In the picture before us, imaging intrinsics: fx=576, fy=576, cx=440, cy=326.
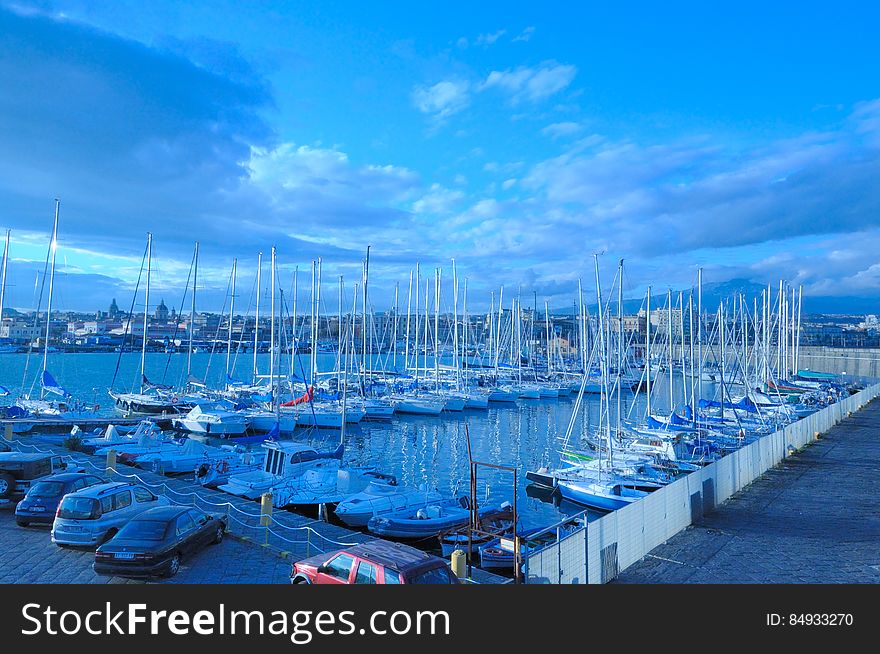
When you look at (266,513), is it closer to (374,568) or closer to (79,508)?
(79,508)

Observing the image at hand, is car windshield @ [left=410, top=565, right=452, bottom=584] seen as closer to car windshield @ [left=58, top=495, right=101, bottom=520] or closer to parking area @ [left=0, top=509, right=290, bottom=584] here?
parking area @ [left=0, top=509, right=290, bottom=584]

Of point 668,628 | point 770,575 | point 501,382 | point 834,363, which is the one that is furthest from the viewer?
point 834,363

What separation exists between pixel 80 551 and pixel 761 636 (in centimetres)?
1288

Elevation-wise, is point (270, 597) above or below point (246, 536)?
above

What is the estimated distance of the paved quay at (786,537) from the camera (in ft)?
39.3

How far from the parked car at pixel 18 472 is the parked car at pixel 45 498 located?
7.38 ft

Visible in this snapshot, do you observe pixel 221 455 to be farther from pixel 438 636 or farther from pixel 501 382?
pixel 501 382

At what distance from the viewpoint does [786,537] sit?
14680 mm

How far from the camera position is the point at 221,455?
28.6 metres

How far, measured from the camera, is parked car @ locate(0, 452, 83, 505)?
15961 millimetres

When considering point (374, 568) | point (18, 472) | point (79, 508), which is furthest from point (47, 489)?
point (374, 568)

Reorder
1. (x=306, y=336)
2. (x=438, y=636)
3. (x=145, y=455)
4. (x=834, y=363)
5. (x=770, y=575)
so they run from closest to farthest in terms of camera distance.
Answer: (x=438, y=636)
(x=770, y=575)
(x=145, y=455)
(x=834, y=363)
(x=306, y=336)

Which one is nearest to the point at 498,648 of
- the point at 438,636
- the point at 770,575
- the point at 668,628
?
the point at 438,636

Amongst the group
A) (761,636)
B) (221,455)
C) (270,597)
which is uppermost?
(270,597)
